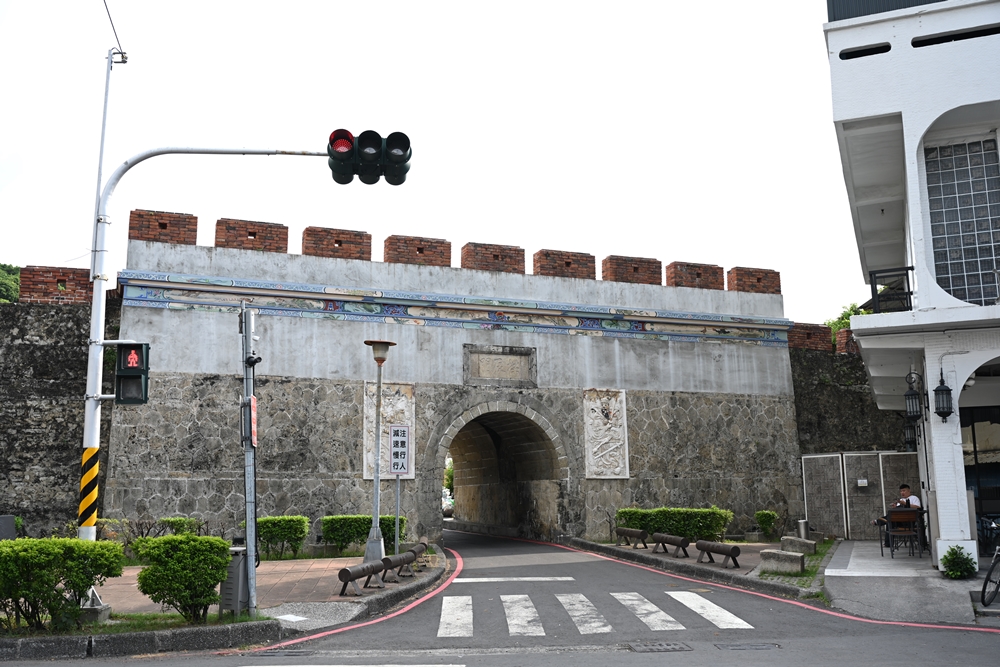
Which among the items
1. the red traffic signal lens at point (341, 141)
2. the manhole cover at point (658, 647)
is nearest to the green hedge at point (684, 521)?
the manhole cover at point (658, 647)

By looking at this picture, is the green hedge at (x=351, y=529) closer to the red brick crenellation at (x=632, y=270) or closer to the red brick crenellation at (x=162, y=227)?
the red brick crenellation at (x=162, y=227)

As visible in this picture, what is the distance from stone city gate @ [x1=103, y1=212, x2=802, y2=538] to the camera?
16812 millimetres

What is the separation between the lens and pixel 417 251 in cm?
1909

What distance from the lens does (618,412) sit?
65.6 ft

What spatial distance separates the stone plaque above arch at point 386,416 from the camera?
17.7m

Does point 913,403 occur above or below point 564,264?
below

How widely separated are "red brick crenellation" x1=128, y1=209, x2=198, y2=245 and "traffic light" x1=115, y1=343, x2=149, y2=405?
827 cm

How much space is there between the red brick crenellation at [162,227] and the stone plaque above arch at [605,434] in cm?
924

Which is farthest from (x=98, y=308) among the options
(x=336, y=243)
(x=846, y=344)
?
(x=846, y=344)

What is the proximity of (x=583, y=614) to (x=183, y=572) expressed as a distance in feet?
14.8

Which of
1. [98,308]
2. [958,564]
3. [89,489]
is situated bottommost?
[958,564]

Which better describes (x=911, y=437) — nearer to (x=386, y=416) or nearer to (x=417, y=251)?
(x=386, y=416)

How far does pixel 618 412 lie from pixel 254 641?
1247 centimetres

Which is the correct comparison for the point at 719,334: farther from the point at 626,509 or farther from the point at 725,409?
the point at 626,509
